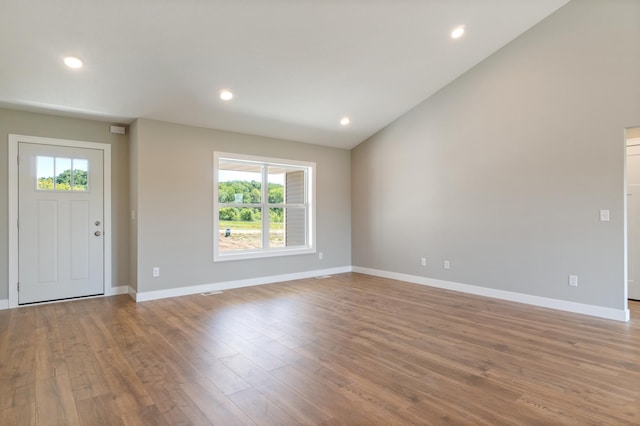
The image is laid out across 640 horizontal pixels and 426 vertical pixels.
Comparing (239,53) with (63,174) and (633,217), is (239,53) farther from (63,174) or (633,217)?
(633,217)

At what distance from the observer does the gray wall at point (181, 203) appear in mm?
4637

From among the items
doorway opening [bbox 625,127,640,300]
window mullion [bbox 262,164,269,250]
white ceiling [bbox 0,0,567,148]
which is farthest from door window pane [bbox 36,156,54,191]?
doorway opening [bbox 625,127,640,300]

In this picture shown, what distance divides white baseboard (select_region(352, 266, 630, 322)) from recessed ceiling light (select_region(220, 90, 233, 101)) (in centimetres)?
394

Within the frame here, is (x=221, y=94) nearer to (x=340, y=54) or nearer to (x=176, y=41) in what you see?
(x=176, y=41)

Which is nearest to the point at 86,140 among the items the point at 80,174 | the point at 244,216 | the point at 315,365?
the point at 80,174

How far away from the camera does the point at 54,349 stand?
296 centimetres

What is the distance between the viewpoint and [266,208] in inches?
233

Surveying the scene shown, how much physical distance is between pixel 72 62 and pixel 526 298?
19.1 ft

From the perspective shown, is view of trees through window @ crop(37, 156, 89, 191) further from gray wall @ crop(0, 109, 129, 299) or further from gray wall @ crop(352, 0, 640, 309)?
gray wall @ crop(352, 0, 640, 309)

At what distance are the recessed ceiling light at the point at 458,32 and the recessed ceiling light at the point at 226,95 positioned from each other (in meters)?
2.80

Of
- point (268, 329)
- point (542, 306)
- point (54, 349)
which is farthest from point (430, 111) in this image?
point (54, 349)

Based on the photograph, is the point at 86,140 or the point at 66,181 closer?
the point at 66,181

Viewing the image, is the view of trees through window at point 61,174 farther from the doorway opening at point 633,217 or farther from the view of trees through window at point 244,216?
the doorway opening at point 633,217

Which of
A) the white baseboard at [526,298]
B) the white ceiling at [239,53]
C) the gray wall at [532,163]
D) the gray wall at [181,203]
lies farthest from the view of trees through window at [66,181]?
the white baseboard at [526,298]
